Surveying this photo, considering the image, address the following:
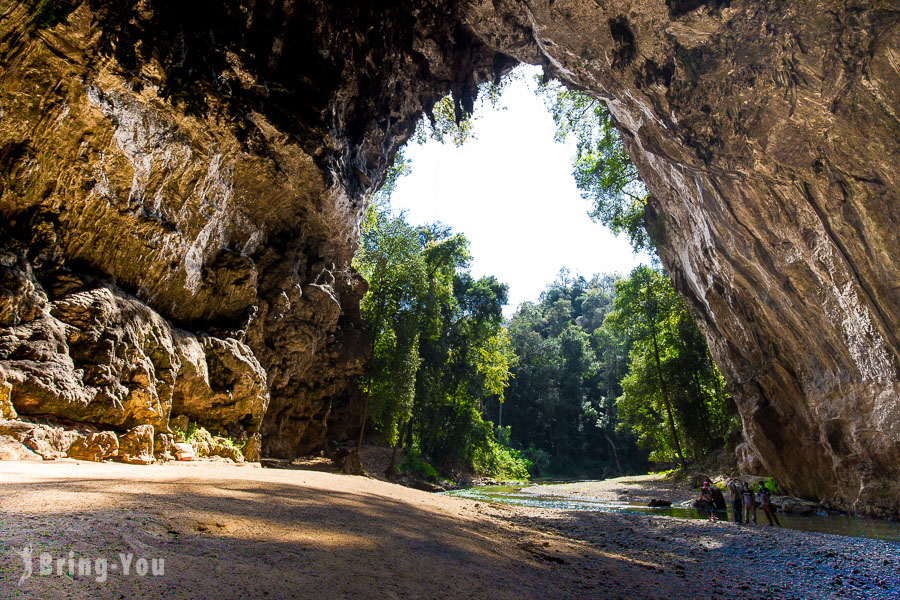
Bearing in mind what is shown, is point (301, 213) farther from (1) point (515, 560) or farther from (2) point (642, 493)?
(2) point (642, 493)

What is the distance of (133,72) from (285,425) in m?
13.1

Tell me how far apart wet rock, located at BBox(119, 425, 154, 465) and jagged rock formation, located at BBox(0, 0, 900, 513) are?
A: 1.27 ft

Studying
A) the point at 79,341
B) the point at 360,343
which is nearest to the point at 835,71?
the point at 79,341

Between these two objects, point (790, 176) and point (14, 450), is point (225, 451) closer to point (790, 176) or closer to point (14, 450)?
point (14, 450)

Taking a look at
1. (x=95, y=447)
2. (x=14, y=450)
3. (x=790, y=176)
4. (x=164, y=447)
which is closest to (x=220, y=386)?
(x=164, y=447)

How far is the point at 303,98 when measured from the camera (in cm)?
1327

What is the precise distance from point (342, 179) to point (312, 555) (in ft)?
47.8

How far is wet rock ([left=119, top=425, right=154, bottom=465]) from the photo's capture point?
750 cm

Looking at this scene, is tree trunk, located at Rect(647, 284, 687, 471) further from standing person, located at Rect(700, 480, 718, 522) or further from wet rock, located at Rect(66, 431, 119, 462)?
wet rock, located at Rect(66, 431, 119, 462)

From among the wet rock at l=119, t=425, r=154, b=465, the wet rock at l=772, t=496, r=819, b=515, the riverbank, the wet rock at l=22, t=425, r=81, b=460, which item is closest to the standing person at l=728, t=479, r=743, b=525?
the wet rock at l=772, t=496, r=819, b=515

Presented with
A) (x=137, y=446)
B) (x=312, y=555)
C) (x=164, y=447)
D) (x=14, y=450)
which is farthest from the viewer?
(x=164, y=447)

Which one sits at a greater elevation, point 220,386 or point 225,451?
point 220,386

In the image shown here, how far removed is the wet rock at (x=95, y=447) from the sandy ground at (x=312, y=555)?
203 cm

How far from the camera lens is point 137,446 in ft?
25.3
